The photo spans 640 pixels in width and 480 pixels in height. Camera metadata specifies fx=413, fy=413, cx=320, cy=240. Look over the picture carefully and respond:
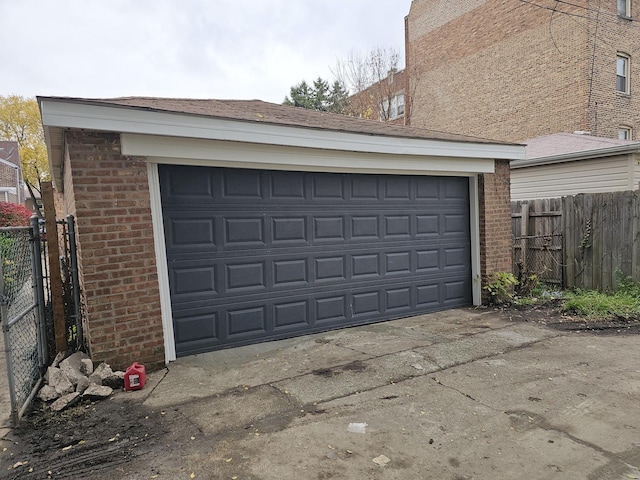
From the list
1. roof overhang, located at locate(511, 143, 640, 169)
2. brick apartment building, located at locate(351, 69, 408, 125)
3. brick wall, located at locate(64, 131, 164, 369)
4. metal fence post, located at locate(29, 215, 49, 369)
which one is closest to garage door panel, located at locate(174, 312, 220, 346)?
brick wall, located at locate(64, 131, 164, 369)

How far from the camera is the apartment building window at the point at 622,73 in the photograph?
16453 mm

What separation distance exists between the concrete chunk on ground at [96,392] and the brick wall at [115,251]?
42 centimetres

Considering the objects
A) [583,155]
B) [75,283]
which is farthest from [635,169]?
[75,283]

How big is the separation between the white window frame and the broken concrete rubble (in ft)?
65.5

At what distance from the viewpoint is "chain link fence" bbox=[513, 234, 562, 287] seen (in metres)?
7.88

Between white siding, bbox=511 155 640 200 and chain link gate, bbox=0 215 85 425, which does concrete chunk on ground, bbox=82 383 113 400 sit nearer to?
chain link gate, bbox=0 215 85 425

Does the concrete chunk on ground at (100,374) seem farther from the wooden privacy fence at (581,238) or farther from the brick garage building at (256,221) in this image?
the wooden privacy fence at (581,238)

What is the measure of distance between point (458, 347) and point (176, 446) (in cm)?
342

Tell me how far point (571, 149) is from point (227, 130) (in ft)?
35.3

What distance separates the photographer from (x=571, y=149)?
11.6m

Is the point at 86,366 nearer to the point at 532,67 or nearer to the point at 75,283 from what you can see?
the point at 75,283

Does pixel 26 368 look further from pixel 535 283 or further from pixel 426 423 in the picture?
pixel 535 283

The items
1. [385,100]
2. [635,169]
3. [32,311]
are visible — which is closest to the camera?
[32,311]

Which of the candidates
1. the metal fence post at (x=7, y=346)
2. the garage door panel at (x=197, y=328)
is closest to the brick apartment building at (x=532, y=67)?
the garage door panel at (x=197, y=328)
